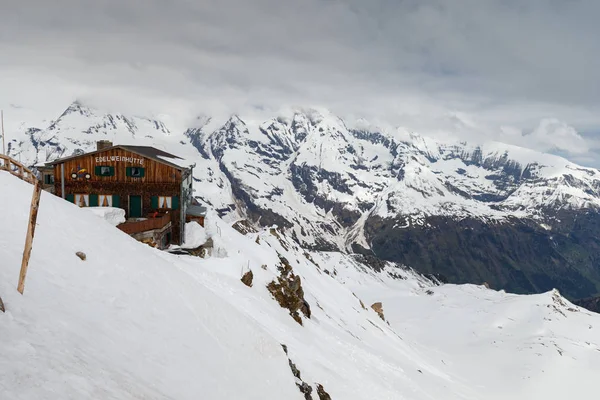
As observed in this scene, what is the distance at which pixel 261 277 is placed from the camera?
37.3 metres

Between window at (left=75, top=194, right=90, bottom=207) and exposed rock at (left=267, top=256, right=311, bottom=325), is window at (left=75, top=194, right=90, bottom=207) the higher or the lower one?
the higher one

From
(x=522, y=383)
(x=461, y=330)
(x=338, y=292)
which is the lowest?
(x=461, y=330)

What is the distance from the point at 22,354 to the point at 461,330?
148 meters

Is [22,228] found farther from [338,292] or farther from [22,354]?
[338,292]

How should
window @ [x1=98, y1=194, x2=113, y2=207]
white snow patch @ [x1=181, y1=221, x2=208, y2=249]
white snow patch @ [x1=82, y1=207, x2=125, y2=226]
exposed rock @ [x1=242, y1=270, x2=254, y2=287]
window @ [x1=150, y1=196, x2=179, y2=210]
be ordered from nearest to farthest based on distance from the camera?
exposed rock @ [x1=242, y1=270, x2=254, y2=287] < white snow patch @ [x1=82, y1=207, x2=125, y2=226] < window @ [x1=98, y1=194, x2=113, y2=207] < window @ [x1=150, y1=196, x2=179, y2=210] < white snow patch @ [x1=181, y1=221, x2=208, y2=249]

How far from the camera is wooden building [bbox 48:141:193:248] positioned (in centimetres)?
4081

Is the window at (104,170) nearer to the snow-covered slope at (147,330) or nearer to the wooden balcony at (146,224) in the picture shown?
the wooden balcony at (146,224)

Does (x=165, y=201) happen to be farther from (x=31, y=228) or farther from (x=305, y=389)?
(x=31, y=228)

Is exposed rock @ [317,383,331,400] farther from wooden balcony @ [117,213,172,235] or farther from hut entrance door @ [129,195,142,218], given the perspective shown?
hut entrance door @ [129,195,142,218]

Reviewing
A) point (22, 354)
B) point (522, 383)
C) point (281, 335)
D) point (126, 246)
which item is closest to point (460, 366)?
point (522, 383)

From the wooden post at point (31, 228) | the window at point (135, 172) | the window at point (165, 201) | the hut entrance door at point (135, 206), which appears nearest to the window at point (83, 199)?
the hut entrance door at point (135, 206)

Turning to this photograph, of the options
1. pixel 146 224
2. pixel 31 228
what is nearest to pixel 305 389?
pixel 31 228

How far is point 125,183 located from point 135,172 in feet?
5.40

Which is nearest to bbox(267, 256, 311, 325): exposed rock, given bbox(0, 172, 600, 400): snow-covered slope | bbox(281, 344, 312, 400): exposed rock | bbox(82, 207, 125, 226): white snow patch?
bbox(0, 172, 600, 400): snow-covered slope
